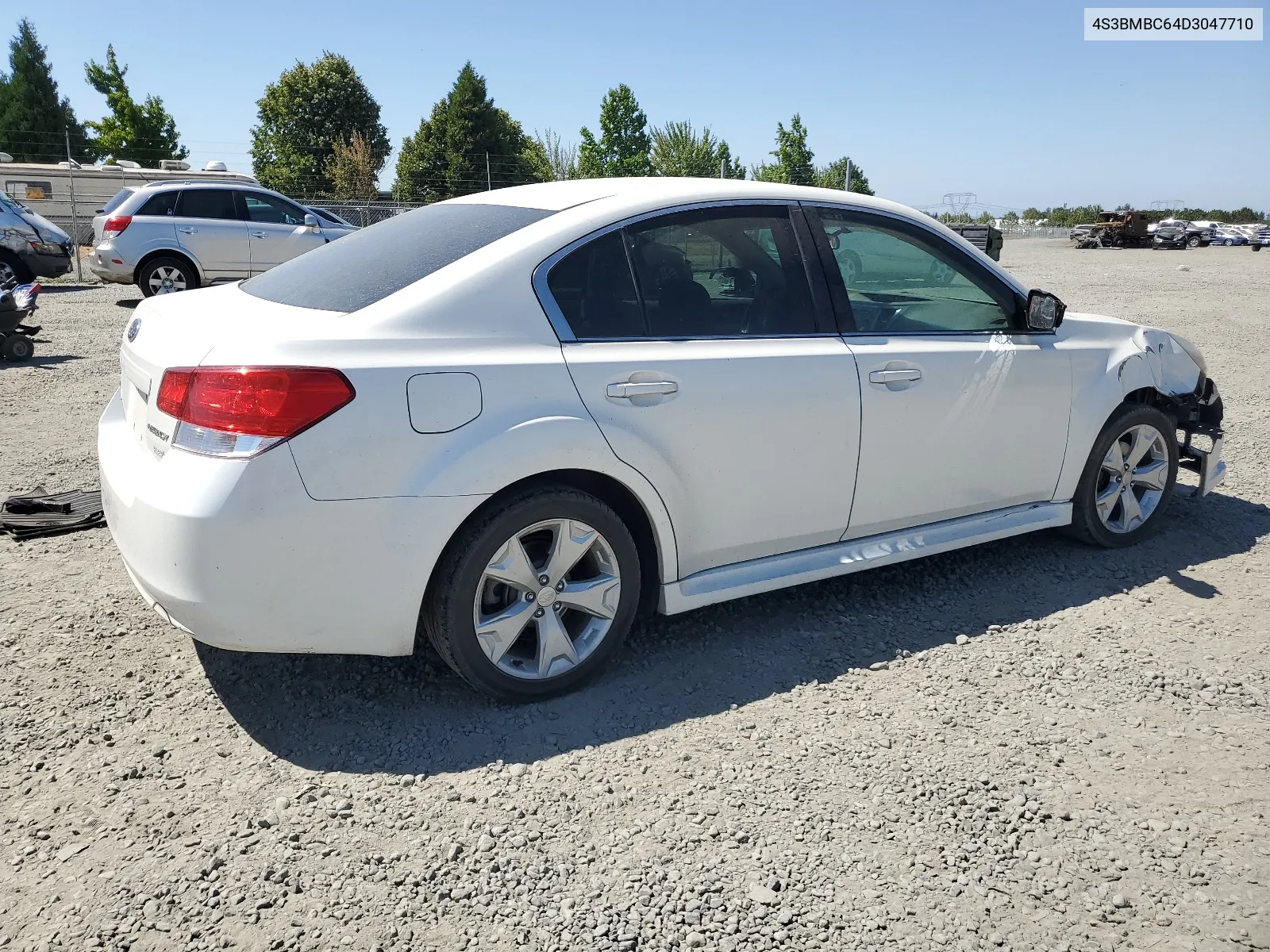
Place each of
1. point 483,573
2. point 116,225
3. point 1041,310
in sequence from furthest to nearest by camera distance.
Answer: point 116,225 → point 1041,310 → point 483,573

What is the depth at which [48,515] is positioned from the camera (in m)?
4.90

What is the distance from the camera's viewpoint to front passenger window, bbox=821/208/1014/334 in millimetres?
3971

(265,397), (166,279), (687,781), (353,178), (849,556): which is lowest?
(687,781)

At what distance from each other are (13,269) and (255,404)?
14569mm

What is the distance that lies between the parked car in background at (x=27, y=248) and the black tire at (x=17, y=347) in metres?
5.41

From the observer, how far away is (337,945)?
7.48 ft

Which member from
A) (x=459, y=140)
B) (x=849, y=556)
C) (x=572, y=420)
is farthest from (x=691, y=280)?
(x=459, y=140)

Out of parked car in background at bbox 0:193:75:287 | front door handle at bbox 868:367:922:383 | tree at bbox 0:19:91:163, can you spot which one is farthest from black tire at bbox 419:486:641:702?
tree at bbox 0:19:91:163

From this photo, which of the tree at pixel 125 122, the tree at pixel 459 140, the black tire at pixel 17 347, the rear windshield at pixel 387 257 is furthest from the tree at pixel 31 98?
the rear windshield at pixel 387 257

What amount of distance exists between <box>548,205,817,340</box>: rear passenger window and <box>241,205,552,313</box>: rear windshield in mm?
291

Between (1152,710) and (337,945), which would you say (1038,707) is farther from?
(337,945)

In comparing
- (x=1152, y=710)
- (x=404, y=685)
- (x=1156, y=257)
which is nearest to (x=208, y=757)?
(x=404, y=685)

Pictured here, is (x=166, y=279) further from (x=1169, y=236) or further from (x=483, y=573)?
(x=1169, y=236)

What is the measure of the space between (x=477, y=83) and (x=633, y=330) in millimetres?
54512
